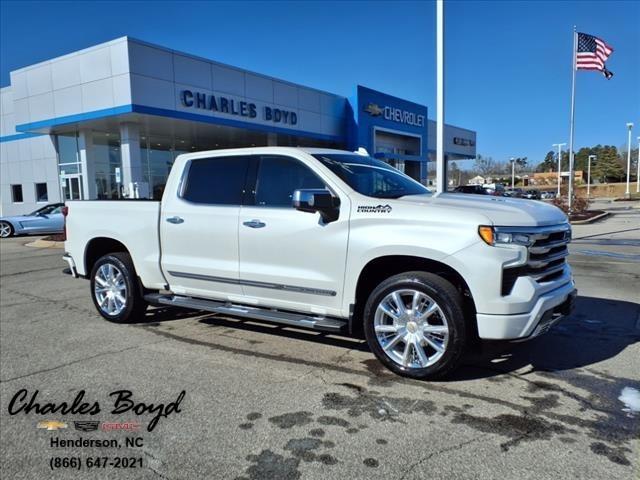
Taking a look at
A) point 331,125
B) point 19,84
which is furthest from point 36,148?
point 331,125

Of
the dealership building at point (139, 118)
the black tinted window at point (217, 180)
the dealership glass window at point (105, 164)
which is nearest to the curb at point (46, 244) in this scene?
the dealership building at point (139, 118)

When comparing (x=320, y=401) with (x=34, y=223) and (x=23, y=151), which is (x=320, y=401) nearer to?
(x=34, y=223)

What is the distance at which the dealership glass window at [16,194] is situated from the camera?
30.2 m

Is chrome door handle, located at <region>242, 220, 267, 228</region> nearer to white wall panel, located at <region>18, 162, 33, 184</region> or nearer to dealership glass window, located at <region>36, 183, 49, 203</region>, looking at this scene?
dealership glass window, located at <region>36, 183, 49, 203</region>

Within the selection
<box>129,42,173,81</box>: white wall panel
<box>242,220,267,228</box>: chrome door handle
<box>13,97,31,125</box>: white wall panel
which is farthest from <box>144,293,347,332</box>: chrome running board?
<box>13,97,31,125</box>: white wall panel

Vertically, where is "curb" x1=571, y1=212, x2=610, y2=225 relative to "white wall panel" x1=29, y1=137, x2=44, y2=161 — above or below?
below

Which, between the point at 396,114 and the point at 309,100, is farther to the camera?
the point at 396,114

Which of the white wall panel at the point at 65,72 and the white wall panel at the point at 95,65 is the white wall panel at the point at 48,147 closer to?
the white wall panel at the point at 65,72

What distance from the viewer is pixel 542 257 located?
162 inches

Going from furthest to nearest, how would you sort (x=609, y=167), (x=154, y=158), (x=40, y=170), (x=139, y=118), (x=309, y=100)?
1. (x=609, y=167)
2. (x=309, y=100)
3. (x=40, y=170)
4. (x=154, y=158)
5. (x=139, y=118)

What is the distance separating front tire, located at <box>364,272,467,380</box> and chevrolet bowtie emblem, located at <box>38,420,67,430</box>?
8.07 ft

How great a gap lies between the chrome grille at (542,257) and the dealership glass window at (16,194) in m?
32.5

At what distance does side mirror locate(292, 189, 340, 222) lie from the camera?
437 centimetres

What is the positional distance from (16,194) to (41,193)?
303cm
